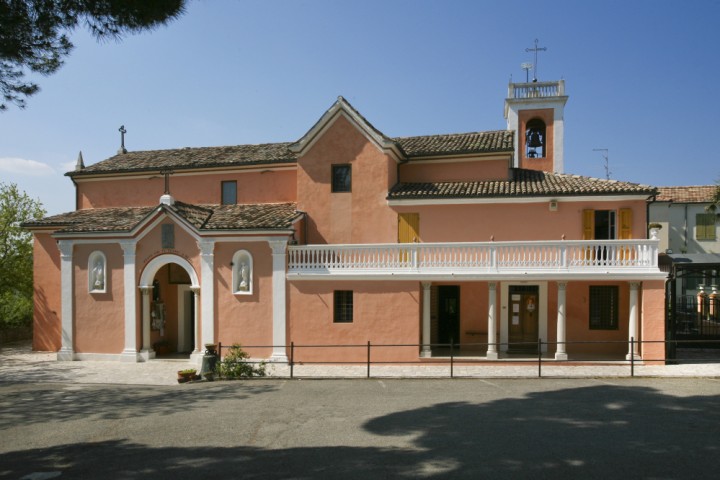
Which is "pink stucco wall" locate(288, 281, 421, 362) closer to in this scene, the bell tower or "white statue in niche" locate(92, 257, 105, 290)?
"white statue in niche" locate(92, 257, 105, 290)

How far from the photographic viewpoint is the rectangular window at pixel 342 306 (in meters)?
18.6

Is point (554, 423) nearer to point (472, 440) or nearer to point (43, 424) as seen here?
point (472, 440)

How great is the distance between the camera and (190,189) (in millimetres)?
22766

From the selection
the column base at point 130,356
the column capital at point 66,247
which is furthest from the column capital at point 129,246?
the column base at point 130,356

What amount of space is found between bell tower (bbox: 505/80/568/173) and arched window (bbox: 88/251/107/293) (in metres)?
21.3

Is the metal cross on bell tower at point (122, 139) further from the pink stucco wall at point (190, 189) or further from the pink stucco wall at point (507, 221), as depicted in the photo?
the pink stucco wall at point (507, 221)

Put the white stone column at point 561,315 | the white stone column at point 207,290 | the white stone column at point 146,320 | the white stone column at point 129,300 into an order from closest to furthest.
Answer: the white stone column at point 561,315, the white stone column at point 207,290, the white stone column at point 129,300, the white stone column at point 146,320

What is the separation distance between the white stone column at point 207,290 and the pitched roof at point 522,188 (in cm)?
694

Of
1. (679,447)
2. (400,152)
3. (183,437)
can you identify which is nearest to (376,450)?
(183,437)

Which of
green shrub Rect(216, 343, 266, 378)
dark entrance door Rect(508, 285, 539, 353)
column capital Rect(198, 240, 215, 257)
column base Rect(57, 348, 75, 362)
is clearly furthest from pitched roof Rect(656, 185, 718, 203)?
column base Rect(57, 348, 75, 362)

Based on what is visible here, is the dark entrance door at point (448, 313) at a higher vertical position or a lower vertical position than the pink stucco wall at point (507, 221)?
lower

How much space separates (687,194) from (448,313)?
2740cm

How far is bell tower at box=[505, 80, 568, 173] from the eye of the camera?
28.4m

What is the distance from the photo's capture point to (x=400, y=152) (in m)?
20.4
